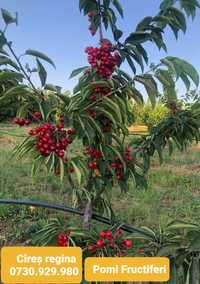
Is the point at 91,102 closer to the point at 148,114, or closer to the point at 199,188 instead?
the point at 199,188

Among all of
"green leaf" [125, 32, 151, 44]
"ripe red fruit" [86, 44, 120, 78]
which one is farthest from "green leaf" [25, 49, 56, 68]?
"green leaf" [125, 32, 151, 44]

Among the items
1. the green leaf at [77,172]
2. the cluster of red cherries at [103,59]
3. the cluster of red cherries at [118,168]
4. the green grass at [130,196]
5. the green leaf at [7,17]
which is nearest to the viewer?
the green leaf at [7,17]

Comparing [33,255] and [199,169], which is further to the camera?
[199,169]

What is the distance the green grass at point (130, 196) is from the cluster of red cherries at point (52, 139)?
2529mm

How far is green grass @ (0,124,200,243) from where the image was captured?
4461 mm

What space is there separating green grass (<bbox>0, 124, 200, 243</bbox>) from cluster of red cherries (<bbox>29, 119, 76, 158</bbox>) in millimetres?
2529

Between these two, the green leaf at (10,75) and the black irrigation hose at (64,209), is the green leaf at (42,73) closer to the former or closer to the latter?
the green leaf at (10,75)

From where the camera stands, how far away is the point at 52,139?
1.58 m

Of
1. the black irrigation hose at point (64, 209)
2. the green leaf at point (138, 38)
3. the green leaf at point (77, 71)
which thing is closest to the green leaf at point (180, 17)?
the green leaf at point (138, 38)

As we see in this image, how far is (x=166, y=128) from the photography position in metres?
1.91

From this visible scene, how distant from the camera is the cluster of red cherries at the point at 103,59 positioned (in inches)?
65.8

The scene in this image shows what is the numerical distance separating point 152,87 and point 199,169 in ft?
19.2

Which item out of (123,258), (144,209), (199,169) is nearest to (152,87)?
(123,258)

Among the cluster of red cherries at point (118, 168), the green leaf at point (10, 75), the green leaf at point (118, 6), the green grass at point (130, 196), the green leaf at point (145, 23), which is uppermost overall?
the green leaf at point (118, 6)
